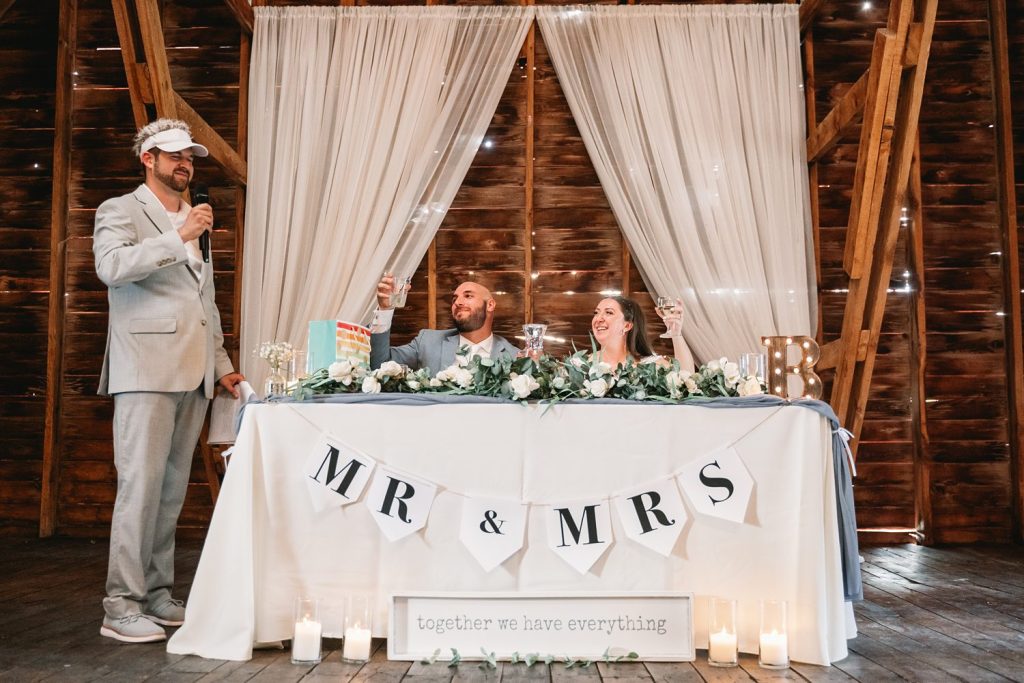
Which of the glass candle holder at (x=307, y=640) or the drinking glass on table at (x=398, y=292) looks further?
the drinking glass on table at (x=398, y=292)

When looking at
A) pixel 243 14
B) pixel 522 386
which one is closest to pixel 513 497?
pixel 522 386

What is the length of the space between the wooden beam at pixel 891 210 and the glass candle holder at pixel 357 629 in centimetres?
261

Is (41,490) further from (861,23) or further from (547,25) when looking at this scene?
Result: (861,23)

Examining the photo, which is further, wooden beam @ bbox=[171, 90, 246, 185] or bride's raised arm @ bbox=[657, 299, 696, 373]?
wooden beam @ bbox=[171, 90, 246, 185]

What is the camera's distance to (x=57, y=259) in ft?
14.7

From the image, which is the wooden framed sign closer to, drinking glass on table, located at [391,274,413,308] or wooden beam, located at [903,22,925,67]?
drinking glass on table, located at [391,274,413,308]

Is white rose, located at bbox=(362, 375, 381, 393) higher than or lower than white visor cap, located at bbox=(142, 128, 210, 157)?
lower

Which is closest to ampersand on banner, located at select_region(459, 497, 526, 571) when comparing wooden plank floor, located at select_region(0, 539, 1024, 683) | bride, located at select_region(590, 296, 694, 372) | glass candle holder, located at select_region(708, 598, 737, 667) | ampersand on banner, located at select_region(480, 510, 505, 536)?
ampersand on banner, located at select_region(480, 510, 505, 536)

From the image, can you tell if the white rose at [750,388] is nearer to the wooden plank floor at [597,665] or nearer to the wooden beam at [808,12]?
the wooden plank floor at [597,665]

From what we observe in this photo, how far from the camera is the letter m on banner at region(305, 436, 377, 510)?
2.27 meters

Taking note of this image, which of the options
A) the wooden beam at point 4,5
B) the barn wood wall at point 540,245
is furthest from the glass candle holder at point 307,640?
the barn wood wall at point 540,245

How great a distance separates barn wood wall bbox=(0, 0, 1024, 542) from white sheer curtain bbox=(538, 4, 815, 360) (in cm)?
24

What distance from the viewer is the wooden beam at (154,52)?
3484 mm

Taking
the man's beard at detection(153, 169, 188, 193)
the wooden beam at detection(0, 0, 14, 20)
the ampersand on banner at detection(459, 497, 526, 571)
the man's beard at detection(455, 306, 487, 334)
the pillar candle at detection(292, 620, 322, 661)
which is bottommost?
the pillar candle at detection(292, 620, 322, 661)
